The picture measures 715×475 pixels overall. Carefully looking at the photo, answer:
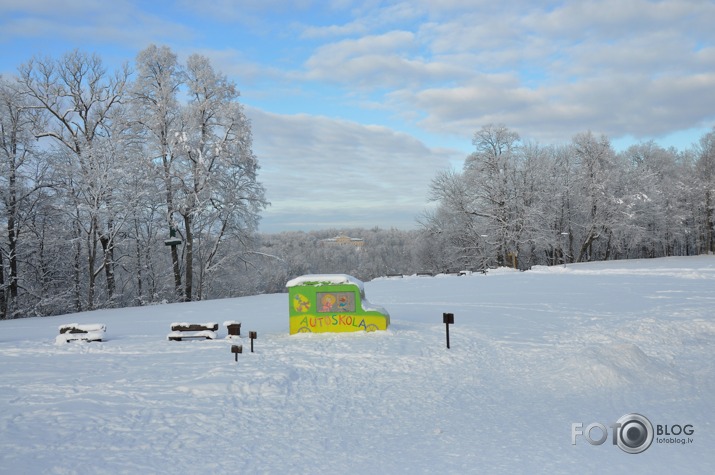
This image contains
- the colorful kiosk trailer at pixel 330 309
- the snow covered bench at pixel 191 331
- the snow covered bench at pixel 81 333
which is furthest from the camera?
the colorful kiosk trailer at pixel 330 309

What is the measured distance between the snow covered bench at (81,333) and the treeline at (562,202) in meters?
33.6

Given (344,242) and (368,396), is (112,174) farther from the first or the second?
(344,242)

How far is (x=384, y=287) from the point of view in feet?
86.1

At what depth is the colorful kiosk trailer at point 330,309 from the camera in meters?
13.3

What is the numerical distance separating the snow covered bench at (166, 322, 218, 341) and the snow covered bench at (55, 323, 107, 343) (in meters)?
1.74

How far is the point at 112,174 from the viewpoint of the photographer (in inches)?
867

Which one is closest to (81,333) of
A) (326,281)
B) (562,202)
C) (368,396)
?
(326,281)

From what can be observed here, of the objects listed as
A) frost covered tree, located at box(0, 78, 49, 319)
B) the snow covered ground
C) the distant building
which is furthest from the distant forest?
the distant building

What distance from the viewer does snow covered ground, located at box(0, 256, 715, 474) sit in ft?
19.2

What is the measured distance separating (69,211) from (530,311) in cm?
2147

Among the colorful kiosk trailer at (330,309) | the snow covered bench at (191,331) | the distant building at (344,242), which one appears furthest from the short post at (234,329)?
the distant building at (344,242)

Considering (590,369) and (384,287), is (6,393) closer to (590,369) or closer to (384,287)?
(590,369)

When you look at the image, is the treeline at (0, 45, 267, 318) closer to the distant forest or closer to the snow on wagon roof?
the distant forest

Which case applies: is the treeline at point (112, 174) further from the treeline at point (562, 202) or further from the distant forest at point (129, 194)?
the treeline at point (562, 202)
